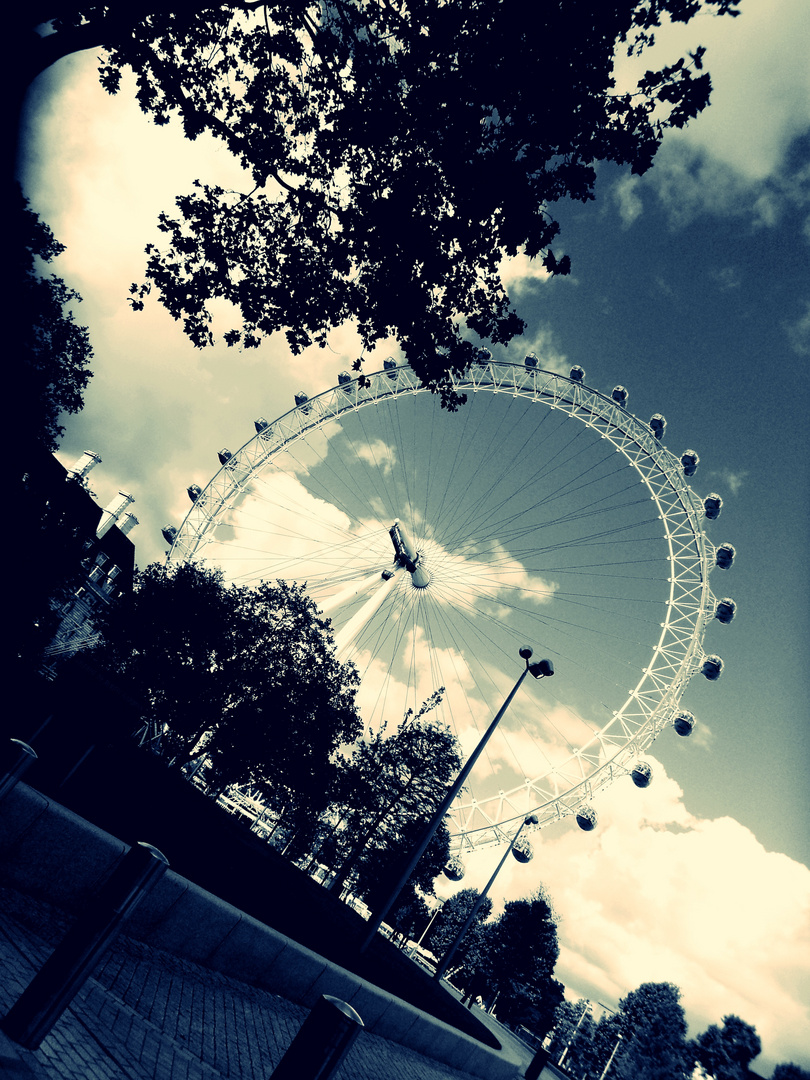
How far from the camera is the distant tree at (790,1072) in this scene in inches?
448

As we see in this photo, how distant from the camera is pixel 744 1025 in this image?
1823 inches

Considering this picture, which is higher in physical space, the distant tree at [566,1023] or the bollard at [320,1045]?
the bollard at [320,1045]

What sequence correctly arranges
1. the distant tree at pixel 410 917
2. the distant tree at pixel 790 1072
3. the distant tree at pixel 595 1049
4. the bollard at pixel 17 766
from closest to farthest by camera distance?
the bollard at pixel 17 766
the distant tree at pixel 790 1072
the distant tree at pixel 410 917
the distant tree at pixel 595 1049

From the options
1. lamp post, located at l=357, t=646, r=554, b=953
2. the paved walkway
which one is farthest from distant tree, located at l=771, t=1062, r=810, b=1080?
the paved walkway

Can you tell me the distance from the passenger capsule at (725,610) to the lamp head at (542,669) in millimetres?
16304

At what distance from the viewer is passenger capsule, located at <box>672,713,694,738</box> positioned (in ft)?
87.1

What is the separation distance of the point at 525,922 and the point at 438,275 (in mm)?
63501

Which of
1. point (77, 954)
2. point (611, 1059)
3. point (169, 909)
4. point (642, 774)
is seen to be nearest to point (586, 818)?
point (642, 774)

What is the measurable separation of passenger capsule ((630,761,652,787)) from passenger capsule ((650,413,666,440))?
1830 centimetres

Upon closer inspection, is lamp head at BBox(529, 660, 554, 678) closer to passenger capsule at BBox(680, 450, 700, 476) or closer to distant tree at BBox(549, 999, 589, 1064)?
passenger capsule at BBox(680, 450, 700, 476)

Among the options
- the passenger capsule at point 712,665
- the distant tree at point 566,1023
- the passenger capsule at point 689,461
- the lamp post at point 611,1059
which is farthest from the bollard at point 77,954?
the lamp post at point 611,1059

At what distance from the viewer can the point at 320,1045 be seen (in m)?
3.67

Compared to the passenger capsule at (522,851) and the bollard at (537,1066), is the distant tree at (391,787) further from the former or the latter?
the bollard at (537,1066)

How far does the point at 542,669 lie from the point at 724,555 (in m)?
18.0
